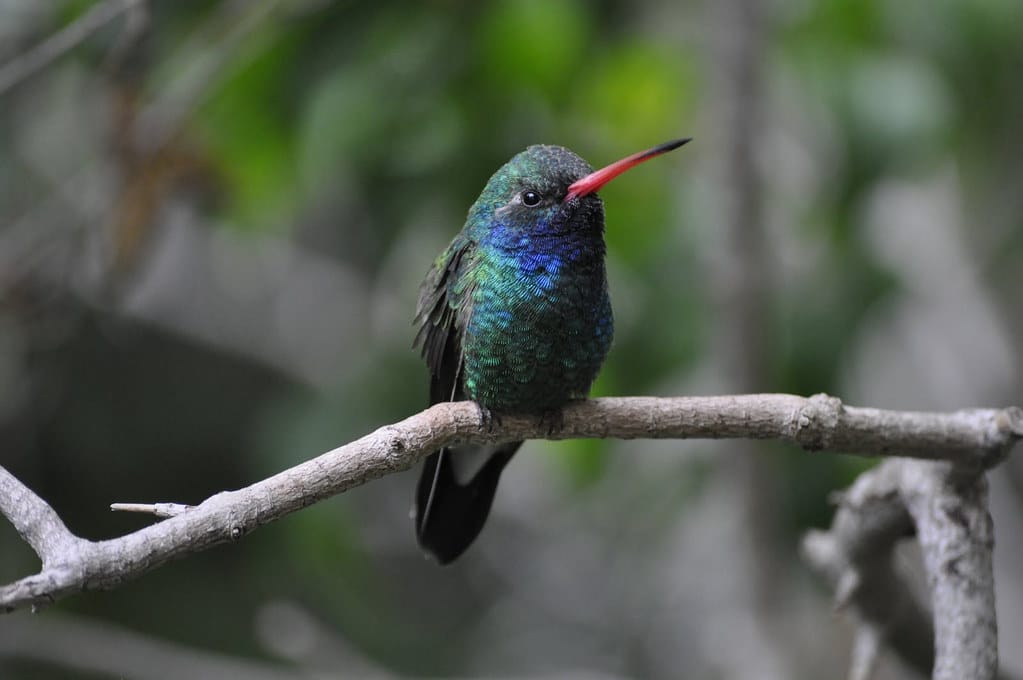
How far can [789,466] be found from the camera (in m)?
4.30

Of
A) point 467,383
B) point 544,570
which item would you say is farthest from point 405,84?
point 544,570

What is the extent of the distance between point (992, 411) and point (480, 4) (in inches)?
86.0

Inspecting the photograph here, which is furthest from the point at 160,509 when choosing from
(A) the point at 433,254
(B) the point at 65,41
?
(A) the point at 433,254

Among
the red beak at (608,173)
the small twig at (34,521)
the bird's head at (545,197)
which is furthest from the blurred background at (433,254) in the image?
the small twig at (34,521)

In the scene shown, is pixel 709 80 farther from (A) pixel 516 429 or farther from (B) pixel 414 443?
(B) pixel 414 443

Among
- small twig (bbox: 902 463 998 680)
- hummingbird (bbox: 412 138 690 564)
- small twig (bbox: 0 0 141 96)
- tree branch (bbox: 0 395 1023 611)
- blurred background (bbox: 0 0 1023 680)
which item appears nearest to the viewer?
tree branch (bbox: 0 395 1023 611)

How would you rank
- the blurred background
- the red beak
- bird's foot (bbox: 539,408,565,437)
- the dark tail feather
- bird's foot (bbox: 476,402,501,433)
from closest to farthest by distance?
the red beak, bird's foot (bbox: 476,402,501,433), bird's foot (bbox: 539,408,565,437), the dark tail feather, the blurred background

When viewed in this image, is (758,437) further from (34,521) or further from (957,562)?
(34,521)

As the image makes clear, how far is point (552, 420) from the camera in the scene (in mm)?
2623

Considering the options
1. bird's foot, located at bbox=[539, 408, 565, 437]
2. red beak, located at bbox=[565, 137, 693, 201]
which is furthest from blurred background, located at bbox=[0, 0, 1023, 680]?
bird's foot, located at bbox=[539, 408, 565, 437]

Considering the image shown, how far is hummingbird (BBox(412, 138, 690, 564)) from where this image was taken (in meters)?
2.68

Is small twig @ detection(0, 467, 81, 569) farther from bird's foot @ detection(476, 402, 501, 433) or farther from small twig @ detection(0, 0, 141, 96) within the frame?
small twig @ detection(0, 0, 141, 96)

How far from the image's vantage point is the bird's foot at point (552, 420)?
2.57 metres

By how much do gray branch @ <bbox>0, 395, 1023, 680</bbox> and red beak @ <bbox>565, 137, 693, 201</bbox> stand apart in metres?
0.48
